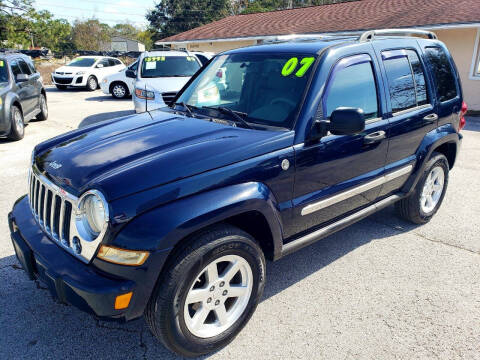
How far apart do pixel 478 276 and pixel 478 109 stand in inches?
456

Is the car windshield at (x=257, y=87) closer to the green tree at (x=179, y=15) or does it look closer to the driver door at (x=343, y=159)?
the driver door at (x=343, y=159)

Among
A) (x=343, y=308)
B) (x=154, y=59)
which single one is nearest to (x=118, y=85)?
(x=154, y=59)

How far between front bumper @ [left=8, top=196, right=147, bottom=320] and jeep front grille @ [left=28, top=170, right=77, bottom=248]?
9 centimetres

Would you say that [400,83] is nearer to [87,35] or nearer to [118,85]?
[118,85]

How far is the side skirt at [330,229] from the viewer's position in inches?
114

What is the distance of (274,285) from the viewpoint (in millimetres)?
3254

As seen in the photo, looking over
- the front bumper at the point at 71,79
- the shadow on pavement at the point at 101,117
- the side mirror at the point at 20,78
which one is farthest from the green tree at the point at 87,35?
the side mirror at the point at 20,78

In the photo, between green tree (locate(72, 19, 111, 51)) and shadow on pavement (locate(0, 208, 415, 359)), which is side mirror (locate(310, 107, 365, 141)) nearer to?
shadow on pavement (locate(0, 208, 415, 359))

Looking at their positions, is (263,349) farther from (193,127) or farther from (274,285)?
(193,127)

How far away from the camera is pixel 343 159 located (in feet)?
10.00

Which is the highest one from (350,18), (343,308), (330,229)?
(350,18)

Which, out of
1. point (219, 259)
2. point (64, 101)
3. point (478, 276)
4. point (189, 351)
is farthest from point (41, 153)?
point (64, 101)

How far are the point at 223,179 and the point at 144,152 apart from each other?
57cm

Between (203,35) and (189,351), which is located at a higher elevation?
(203,35)
